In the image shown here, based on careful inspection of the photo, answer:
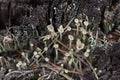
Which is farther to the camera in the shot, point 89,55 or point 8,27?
point 8,27

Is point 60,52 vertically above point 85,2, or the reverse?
point 85,2

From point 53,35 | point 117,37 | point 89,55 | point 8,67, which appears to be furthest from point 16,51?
point 117,37

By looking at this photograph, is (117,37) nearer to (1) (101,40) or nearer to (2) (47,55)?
(1) (101,40)

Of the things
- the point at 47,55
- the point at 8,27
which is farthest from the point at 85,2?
the point at 8,27

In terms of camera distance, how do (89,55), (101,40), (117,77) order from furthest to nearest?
(101,40) < (89,55) < (117,77)

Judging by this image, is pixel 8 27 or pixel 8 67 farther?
pixel 8 27

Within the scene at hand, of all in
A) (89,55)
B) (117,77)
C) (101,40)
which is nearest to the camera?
(117,77)

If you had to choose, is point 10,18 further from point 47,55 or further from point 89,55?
point 89,55

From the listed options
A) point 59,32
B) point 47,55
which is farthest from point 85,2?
point 47,55

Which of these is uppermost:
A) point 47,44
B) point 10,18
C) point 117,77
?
point 10,18
